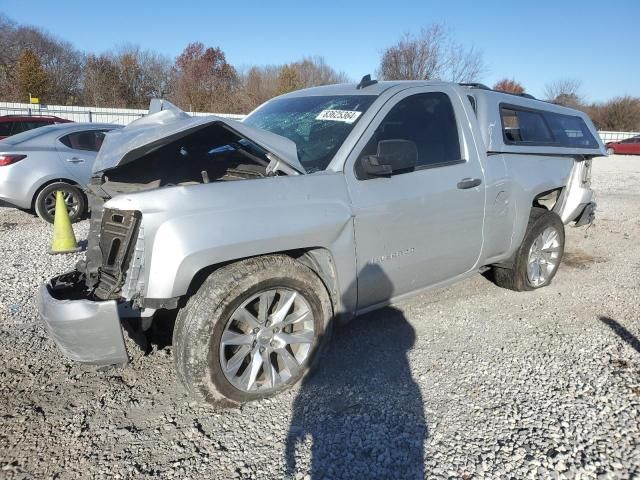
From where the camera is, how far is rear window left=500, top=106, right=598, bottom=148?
415 centimetres

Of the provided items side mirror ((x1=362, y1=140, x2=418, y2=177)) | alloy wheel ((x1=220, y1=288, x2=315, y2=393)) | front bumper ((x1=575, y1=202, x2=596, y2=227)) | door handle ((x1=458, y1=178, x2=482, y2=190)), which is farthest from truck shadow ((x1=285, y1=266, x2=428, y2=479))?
front bumper ((x1=575, y1=202, x2=596, y2=227))

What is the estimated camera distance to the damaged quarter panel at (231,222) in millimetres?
2373

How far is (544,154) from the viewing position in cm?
442

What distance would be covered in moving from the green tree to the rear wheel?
3847 centimetres

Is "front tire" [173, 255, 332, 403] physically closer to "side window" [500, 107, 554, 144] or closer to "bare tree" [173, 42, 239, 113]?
"side window" [500, 107, 554, 144]

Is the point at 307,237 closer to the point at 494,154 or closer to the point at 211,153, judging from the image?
the point at 211,153

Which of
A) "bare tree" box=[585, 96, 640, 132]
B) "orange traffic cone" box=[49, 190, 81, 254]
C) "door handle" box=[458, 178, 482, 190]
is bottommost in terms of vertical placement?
"orange traffic cone" box=[49, 190, 81, 254]

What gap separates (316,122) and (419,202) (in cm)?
96

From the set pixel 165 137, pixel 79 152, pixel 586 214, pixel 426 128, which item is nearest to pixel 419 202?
pixel 426 128

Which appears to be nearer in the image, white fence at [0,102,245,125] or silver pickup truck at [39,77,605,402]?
silver pickup truck at [39,77,605,402]

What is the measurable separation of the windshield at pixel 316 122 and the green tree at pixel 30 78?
43462 mm

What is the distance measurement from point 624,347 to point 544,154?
1.86 metres

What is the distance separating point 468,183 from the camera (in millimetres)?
3539

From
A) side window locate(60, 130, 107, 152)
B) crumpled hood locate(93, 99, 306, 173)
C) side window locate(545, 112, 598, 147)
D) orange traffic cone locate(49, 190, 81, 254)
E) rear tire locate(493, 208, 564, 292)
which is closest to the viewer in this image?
crumpled hood locate(93, 99, 306, 173)
